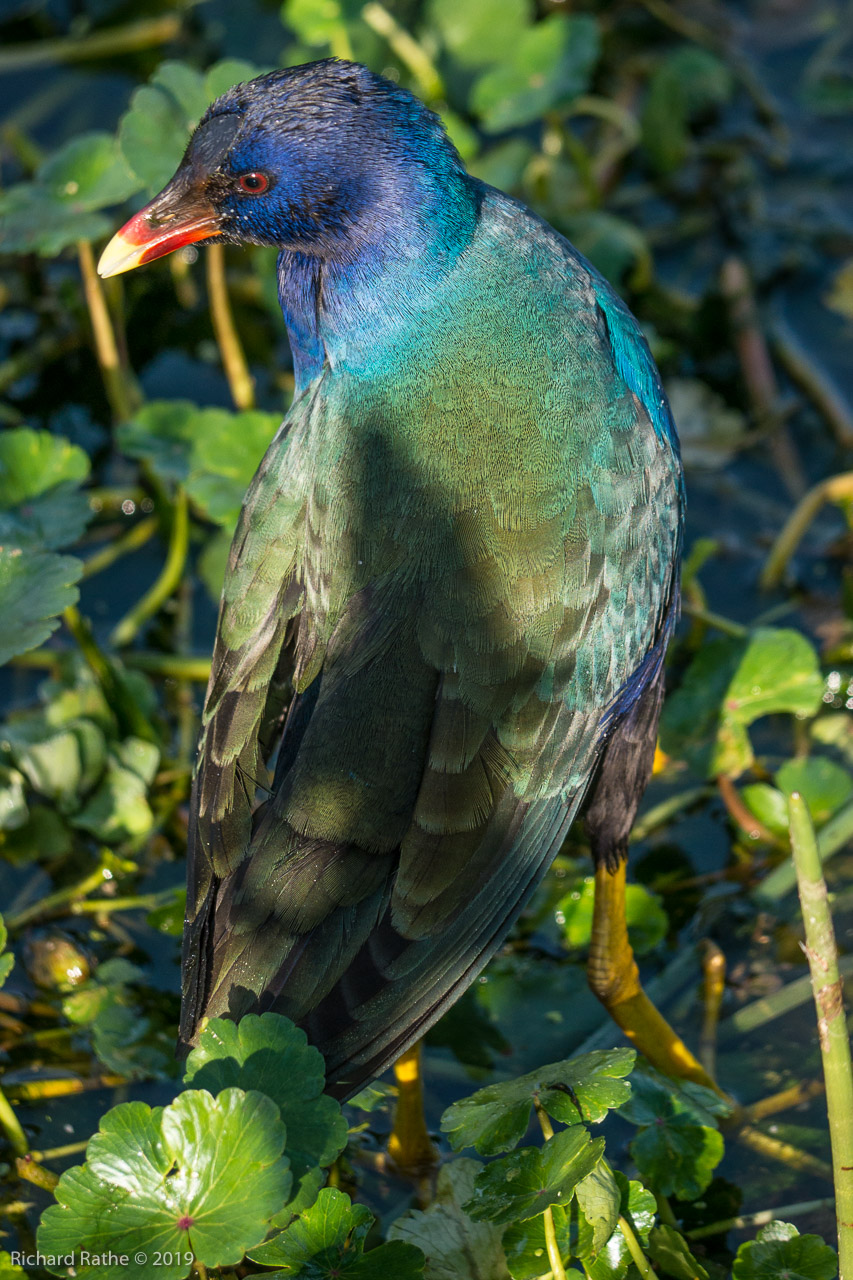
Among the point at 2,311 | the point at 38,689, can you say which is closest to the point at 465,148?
the point at 2,311

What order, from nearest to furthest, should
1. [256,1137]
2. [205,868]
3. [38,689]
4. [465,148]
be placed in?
1. [256,1137]
2. [205,868]
3. [38,689]
4. [465,148]

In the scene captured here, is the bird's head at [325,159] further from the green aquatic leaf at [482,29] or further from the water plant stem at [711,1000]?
the green aquatic leaf at [482,29]

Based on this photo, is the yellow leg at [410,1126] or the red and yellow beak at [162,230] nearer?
the red and yellow beak at [162,230]

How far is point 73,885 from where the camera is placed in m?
2.72

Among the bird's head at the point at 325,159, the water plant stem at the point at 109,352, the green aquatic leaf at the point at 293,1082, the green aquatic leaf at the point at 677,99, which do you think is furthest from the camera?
the green aquatic leaf at the point at 677,99

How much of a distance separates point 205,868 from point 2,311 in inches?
90.1

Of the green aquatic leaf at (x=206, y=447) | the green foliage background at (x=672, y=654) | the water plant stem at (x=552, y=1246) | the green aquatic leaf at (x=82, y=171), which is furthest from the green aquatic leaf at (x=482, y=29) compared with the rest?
the water plant stem at (x=552, y=1246)

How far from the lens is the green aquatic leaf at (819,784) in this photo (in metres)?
2.68

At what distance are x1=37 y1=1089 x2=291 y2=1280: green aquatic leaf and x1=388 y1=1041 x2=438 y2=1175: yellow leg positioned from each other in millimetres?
604

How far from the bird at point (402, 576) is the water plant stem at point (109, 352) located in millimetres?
1013

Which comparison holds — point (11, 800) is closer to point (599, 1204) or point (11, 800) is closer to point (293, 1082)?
point (293, 1082)

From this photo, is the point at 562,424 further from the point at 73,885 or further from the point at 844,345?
the point at 844,345

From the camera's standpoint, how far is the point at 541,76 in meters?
3.34

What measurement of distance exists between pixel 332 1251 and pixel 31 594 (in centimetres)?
119
